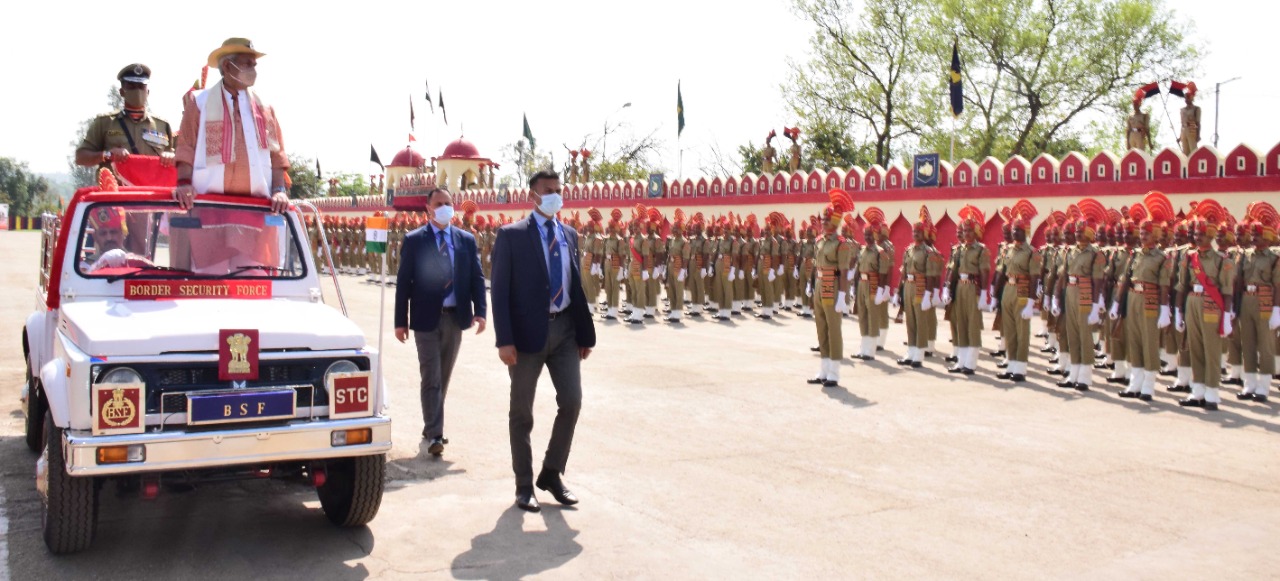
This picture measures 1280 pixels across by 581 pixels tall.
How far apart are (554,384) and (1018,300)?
8.40m

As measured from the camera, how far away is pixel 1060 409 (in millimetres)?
10867

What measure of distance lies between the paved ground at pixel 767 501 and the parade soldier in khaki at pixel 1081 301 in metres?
0.94

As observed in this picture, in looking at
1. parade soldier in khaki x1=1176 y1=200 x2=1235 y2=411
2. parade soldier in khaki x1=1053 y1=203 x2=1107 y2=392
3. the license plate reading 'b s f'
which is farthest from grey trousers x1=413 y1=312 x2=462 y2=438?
parade soldier in khaki x1=1176 y1=200 x2=1235 y2=411

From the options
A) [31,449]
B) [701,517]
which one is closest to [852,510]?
[701,517]

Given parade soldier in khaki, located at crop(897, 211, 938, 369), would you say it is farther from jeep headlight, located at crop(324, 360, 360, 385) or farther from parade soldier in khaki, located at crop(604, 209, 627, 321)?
jeep headlight, located at crop(324, 360, 360, 385)

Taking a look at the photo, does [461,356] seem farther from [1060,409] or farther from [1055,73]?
[1055,73]

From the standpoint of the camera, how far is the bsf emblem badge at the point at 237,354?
205 inches

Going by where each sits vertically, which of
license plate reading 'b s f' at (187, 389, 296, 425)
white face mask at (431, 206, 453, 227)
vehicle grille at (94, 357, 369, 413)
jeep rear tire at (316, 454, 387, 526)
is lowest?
jeep rear tire at (316, 454, 387, 526)

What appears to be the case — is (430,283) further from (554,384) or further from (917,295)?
(917,295)

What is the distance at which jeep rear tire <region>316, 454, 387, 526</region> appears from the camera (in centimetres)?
573

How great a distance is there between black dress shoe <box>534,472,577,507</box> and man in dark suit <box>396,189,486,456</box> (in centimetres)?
145

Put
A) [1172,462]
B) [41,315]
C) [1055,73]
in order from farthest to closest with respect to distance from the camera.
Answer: [1055,73] → [1172,462] → [41,315]

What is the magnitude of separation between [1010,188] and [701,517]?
17373 mm

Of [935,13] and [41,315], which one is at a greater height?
[935,13]
